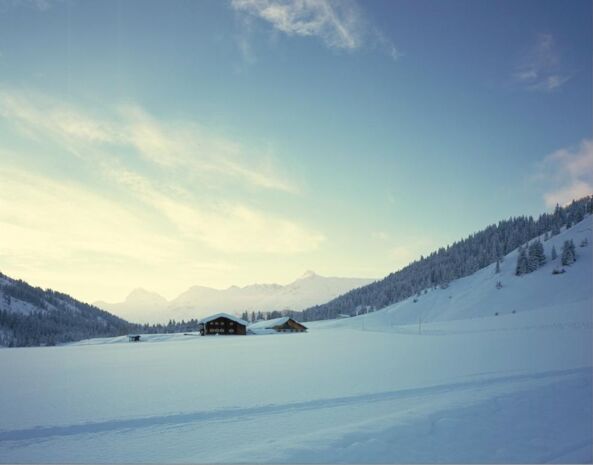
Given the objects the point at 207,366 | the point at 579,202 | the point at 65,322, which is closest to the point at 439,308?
the point at 579,202

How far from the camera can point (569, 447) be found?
24.9 ft

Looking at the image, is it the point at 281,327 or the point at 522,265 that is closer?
the point at 281,327

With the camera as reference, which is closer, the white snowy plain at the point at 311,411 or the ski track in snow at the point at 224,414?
the white snowy plain at the point at 311,411

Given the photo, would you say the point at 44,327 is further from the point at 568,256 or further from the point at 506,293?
the point at 568,256

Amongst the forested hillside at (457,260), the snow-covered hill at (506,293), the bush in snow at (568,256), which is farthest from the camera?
the forested hillside at (457,260)

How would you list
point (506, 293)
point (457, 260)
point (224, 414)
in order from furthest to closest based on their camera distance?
point (457, 260), point (506, 293), point (224, 414)

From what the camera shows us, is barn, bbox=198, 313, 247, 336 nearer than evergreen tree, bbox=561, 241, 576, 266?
Yes

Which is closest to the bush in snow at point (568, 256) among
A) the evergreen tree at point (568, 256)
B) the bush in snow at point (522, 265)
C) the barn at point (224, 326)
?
the evergreen tree at point (568, 256)

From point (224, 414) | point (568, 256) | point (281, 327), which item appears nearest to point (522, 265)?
point (568, 256)

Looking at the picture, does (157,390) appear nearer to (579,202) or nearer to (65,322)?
(579,202)

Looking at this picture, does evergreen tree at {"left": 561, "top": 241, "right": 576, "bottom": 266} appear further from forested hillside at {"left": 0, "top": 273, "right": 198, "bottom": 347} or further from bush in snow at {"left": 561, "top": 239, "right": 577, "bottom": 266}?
forested hillside at {"left": 0, "top": 273, "right": 198, "bottom": 347}

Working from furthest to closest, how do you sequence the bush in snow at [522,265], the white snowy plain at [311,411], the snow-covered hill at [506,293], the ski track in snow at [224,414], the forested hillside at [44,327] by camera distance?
the forested hillside at [44,327] < the bush in snow at [522,265] < the snow-covered hill at [506,293] < the ski track in snow at [224,414] < the white snowy plain at [311,411]

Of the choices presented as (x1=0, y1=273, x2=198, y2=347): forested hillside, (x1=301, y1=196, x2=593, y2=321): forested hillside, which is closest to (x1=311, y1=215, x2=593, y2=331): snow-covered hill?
(x1=301, y1=196, x2=593, y2=321): forested hillside

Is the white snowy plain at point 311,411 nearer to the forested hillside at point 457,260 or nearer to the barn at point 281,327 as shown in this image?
the barn at point 281,327
